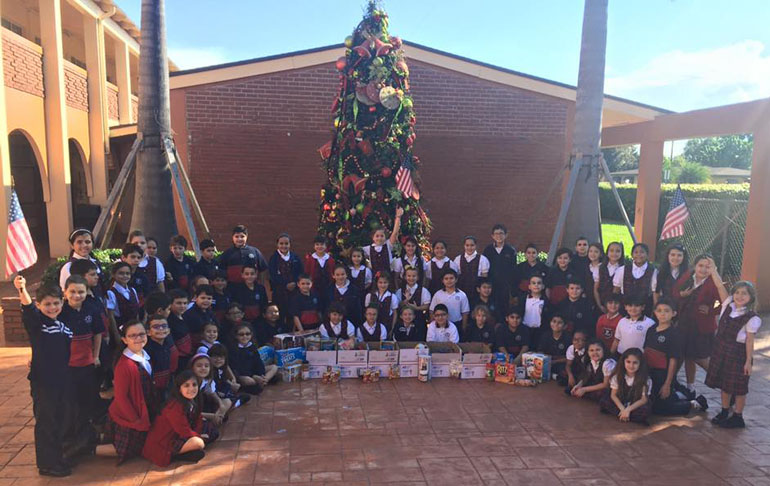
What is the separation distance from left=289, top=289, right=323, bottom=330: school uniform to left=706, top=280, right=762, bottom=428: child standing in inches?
166

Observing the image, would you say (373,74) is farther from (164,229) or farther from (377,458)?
(377,458)

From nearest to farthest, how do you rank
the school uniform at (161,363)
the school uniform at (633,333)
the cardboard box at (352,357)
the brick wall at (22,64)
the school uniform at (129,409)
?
the school uniform at (129,409), the school uniform at (161,363), the school uniform at (633,333), the cardboard box at (352,357), the brick wall at (22,64)

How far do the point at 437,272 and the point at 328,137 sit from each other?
4.90 meters

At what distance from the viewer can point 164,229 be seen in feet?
Result: 25.7

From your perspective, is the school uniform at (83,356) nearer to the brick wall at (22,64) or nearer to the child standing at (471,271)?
the child standing at (471,271)

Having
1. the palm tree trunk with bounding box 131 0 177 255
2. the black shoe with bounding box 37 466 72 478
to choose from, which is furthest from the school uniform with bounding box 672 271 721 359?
the palm tree trunk with bounding box 131 0 177 255

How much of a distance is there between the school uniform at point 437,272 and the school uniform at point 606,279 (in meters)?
1.72

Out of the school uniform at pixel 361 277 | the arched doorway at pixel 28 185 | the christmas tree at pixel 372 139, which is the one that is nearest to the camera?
the school uniform at pixel 361 277

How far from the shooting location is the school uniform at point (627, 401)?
522 centimetres

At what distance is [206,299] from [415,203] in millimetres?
3424

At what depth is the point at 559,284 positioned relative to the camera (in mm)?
6863

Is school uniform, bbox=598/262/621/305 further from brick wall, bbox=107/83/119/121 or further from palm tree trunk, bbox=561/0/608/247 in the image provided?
brick wall, bbox=107/83/119/121

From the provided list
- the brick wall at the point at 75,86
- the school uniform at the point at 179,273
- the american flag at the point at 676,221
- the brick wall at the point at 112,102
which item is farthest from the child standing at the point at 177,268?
the brick wall at the point at 112,102

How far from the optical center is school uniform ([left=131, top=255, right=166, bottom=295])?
578 cm
